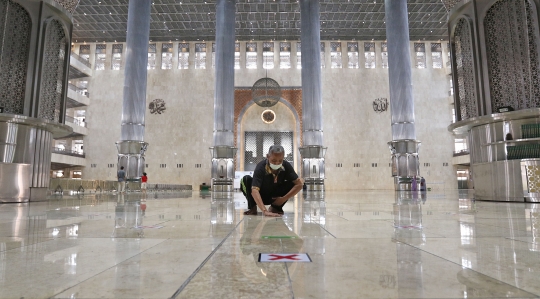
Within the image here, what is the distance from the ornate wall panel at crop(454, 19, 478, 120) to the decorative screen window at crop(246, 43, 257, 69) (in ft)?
65.9

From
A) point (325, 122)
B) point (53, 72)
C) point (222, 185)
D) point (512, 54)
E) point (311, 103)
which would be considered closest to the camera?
point (512, 54)

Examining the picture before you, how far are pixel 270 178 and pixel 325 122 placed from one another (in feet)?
77.9

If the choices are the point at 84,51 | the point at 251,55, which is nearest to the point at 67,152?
the point at 84,51

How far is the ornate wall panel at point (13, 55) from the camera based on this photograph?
7.60 meters

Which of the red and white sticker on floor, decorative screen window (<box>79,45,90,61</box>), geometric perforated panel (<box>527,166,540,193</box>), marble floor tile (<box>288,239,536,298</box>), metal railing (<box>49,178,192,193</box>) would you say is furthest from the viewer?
decorative screen window (<box>79,45,90,61</box>)

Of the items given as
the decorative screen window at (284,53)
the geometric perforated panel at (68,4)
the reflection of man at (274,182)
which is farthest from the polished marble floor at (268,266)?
the decorative screen window at (284,53)

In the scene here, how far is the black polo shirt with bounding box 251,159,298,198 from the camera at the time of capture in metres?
4.10

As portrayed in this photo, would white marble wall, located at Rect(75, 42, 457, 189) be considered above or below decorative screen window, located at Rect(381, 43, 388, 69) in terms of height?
below

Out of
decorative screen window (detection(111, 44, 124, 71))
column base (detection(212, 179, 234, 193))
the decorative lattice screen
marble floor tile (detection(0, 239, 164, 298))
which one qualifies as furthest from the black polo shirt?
decorative screen window (detection(111, 44, 124, 71))

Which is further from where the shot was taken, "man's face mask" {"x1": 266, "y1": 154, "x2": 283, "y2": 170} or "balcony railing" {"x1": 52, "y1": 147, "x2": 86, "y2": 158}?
"balcony railing" {"x1": 52, "y1": 147, "x2": 86, "y2": 158}

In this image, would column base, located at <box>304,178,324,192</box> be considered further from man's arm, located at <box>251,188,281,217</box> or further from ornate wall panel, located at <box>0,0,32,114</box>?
man's arm, located at <box>251,188,281,217</box>

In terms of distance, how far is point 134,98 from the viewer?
13.9 m

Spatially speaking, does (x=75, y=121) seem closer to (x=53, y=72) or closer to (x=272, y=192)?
(x=53, y=72)

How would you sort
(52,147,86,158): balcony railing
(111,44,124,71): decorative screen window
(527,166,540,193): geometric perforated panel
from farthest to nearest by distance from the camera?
(111,44,124,71): decorative screen window → (52,147,86,158): balcony railing → (527,166,540,193): geometric perforated panel
